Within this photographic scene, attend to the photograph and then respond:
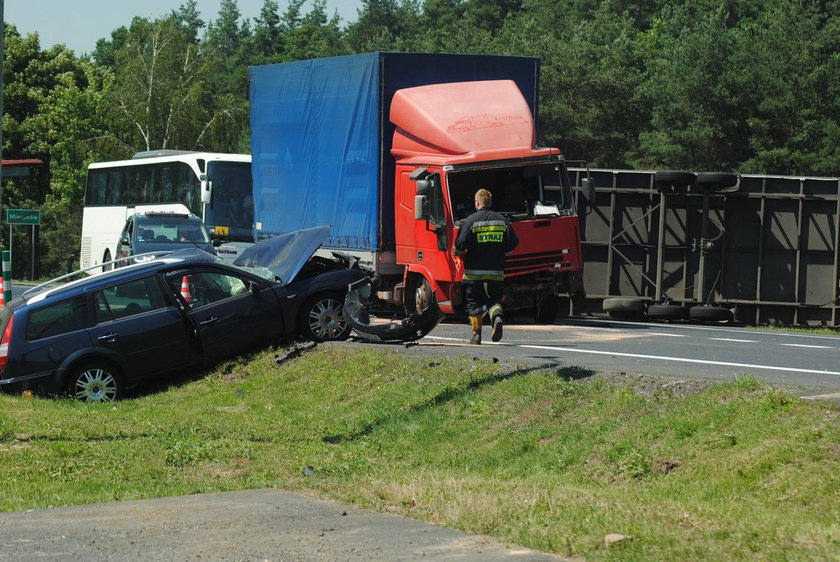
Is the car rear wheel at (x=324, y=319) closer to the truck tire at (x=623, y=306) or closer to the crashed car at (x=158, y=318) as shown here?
the crashed car at (x=158, y=318)

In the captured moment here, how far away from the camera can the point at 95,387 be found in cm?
1426

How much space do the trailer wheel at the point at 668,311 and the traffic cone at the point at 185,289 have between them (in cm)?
1065

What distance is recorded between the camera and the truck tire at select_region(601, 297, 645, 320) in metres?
23.0

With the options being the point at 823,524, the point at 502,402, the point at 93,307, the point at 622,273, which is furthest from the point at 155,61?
the point at 823,524

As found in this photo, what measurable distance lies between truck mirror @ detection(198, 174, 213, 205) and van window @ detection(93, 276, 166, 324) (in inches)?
659

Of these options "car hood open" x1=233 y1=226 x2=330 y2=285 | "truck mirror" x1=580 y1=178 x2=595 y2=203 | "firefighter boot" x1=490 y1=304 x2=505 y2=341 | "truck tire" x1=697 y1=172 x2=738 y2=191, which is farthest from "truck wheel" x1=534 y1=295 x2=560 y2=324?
"firefighter boot" x1=490 y1=304 x2=505 y2=341

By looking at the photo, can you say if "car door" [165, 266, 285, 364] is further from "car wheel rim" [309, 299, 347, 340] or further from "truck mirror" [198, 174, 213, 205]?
"truck mirror" [198, 174, 213, 205]

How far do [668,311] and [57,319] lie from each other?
1238cm

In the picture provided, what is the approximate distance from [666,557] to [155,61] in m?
68.9

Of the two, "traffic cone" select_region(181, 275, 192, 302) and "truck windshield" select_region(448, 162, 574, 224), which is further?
"truck windshield" select_region(448, 162, 574, 224)

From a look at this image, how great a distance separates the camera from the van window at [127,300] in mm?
14570

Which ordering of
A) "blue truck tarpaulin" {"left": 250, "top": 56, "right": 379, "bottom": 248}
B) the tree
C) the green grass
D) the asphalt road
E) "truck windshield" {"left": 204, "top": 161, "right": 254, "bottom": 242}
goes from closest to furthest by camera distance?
the green grass
the asphalt road
"blue truck tarpaulin" {"left": 250, "top": 56, "right": 379, "bottom": 248}
"truck windshield" {"left": 204, "top": 161, "right": 254, "bottom": 242}
the tree

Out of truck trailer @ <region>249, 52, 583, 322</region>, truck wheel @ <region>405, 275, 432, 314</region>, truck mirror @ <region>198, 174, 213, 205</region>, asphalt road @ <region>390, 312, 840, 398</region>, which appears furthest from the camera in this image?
truck mirror @ <region>198, 174, 213, 205</region>

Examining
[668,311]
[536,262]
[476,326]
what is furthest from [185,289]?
[668,311]
